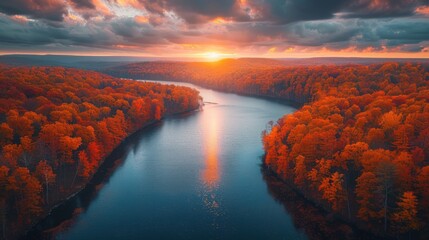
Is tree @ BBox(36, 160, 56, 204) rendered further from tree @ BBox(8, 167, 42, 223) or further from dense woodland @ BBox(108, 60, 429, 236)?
dense woodland @ BBox(108, 60, 429, 236)

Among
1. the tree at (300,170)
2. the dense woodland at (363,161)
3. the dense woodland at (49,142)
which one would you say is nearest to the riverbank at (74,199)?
the dense woodland at (49,142)

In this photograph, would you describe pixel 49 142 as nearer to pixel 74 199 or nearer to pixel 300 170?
pixel 74 199

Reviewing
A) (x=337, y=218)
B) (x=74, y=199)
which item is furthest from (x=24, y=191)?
(x=337, y=218)

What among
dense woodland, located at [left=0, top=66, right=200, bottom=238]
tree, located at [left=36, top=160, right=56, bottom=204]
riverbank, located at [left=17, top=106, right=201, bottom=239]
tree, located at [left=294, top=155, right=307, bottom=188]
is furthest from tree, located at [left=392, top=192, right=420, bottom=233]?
tree, located at [left=36, top=160, right=56, bottom=204]


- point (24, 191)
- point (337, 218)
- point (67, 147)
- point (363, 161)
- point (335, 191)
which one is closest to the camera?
point (24, 191)

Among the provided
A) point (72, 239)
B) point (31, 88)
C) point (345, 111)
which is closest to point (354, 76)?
point (345, 111)

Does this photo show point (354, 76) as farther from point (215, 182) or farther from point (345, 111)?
point (215, 182)
